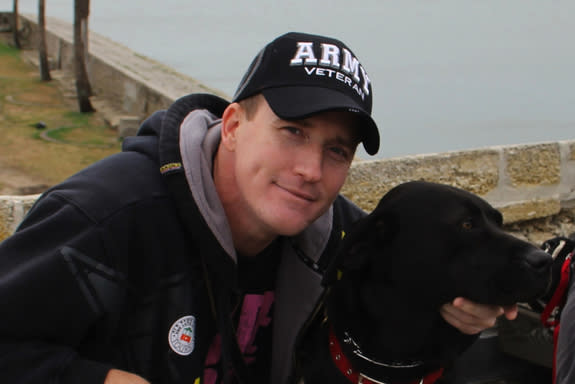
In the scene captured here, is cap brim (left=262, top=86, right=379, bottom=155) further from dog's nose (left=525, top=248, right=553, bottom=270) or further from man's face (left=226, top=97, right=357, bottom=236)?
dog's nose (left=525, top=248, right=553, bottom=270)

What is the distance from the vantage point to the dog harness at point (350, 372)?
75.8 inches

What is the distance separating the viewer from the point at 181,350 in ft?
5.72

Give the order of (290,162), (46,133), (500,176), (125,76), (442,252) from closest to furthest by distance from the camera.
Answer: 1. (290,162)
2. (442,252)
3. (500,176)
4. (46,133)
5. (125,76)

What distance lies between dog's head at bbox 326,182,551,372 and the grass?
472 cm

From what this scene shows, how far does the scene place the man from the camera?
147cm

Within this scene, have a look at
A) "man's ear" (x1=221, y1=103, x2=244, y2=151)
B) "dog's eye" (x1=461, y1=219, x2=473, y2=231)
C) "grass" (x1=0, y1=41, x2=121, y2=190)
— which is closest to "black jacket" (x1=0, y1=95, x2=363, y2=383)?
"man's ear" (x1=221, y1=103, x2=244, y2=151)

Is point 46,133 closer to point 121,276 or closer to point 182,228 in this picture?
point 182,228

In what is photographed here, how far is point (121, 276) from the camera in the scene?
1.58 metres

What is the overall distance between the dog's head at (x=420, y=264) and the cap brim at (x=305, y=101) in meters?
0.35

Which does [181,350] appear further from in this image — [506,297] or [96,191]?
[506,297]

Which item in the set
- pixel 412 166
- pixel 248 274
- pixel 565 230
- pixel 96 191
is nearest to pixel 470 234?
pixel 248 274

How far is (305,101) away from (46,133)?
7371 mm

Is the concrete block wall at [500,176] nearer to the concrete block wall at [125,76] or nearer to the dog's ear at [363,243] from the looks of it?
the dog's ear at [363,243]

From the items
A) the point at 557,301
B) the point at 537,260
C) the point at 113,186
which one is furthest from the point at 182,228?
the point at 557,301
